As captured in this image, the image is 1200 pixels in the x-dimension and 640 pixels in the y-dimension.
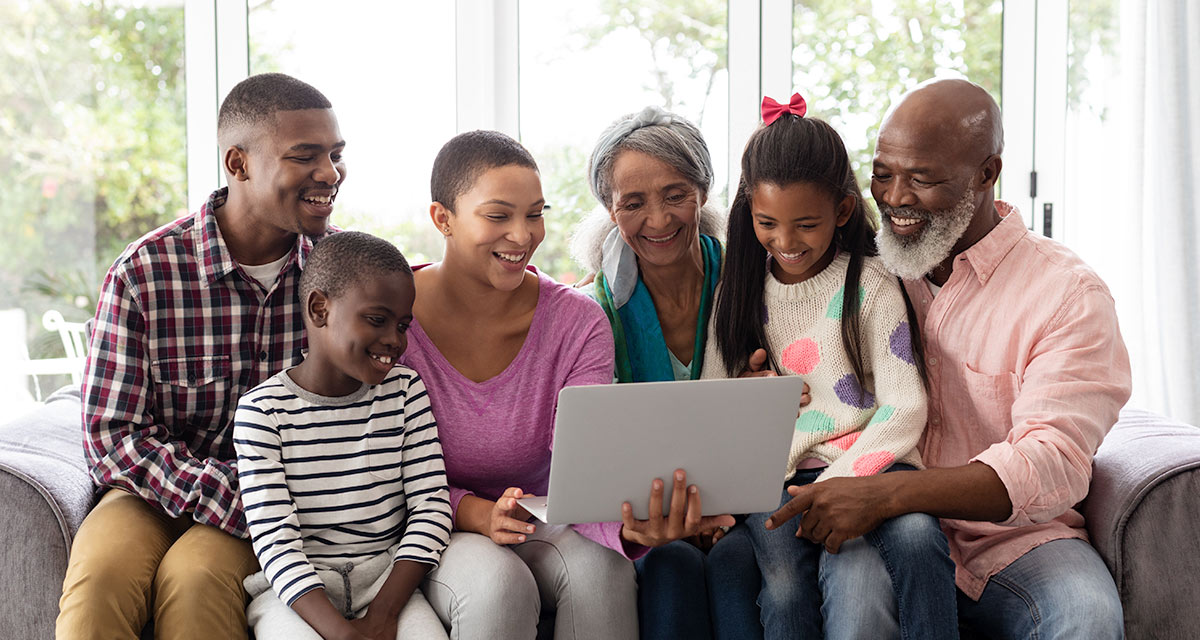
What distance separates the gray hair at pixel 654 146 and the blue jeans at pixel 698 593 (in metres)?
0.70

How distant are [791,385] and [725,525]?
29 cm

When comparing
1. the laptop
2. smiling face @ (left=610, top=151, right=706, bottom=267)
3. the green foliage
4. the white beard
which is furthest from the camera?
the green foliage

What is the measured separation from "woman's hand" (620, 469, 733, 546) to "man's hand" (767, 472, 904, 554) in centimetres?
16

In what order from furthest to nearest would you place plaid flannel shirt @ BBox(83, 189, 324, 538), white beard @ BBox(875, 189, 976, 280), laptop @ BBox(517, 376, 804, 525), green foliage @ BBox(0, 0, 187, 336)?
green foliage @ BBox(0, 0, 187, 336)
white beard @ BBox(875, 189, 976, 280)
plaid flannel shirt @ BBox(83, 189, 324, 538)
laptop @ BBox(517, 376, 804, 525)

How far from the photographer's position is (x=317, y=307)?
1.61 meters

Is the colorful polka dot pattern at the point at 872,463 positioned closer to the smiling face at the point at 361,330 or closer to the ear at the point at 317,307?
the smiling face at the point at 361,330

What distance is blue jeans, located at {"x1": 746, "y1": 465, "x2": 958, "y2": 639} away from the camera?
149 cm

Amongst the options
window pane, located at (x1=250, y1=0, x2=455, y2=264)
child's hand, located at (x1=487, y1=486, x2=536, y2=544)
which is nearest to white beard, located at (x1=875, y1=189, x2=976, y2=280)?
child's hand, located at (x1=487, y1=486, x2=536, y2=544)

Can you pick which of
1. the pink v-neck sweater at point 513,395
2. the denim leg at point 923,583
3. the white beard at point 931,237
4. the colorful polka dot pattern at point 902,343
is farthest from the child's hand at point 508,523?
the white beard at point 931,237

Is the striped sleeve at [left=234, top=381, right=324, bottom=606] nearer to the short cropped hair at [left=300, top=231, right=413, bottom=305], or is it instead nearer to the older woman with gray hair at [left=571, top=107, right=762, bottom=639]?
the short cropped hair at [left=300, top=231, right=413, bottom=305]

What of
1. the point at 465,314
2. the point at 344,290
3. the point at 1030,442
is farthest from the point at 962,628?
the point at 344,290

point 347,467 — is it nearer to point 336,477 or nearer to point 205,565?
point 336,477

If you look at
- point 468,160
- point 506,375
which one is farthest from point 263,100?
point 506,375

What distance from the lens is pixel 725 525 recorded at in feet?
5.21
